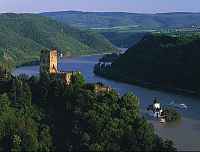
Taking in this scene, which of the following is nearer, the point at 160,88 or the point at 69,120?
the point at 69,120

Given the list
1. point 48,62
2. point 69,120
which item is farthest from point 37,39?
point 69,120

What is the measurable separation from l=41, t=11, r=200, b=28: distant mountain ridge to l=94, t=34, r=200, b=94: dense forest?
64.3 m

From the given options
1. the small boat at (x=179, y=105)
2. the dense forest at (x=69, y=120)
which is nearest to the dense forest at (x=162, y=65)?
the small boat at (x=179, y=105)

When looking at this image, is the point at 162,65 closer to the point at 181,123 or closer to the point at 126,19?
the point at 181,123

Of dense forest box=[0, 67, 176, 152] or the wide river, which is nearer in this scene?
dense forest box=[0, 67, 176, 152]

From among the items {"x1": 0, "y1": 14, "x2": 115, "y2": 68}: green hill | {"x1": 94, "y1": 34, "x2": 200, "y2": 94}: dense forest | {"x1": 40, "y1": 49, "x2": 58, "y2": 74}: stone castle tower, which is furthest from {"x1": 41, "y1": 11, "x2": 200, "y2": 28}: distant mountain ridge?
{"x1": 40, "y1": 49, "x2": 58, "y2": 74}: stone castle tower

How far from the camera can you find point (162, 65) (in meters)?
29.1

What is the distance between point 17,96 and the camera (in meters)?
13.4

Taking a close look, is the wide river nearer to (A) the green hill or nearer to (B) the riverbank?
(B) the riverbank

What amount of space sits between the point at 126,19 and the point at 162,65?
8026 centimetres

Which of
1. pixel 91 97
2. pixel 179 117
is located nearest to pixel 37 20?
pixel 179 117

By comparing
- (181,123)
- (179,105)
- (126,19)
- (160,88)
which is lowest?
(181,123)

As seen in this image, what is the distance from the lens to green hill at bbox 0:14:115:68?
144 feet

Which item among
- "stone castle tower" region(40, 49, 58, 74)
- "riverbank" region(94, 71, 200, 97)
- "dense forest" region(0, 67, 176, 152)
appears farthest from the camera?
"riverbank" region(94, 71, 200, 97)
